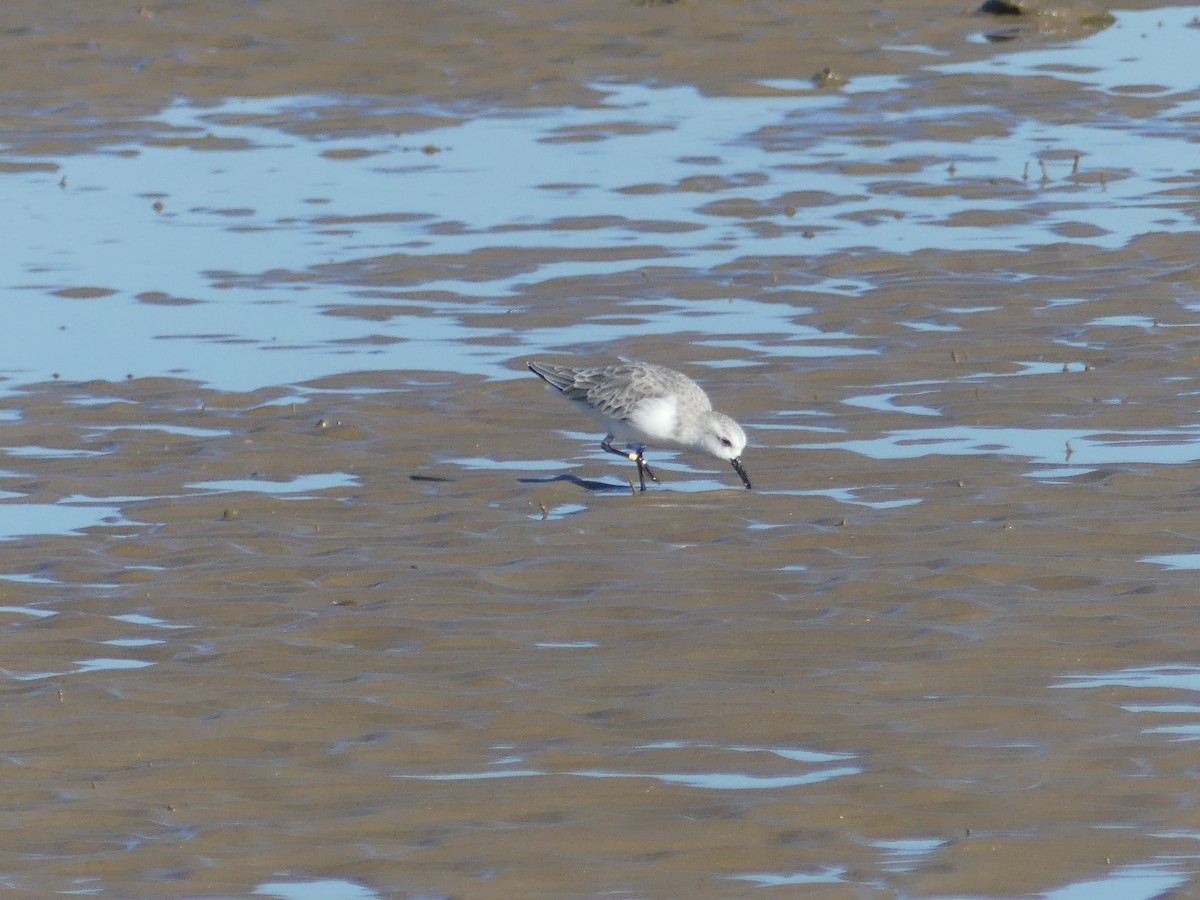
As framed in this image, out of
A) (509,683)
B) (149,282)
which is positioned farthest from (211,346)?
(509,683)

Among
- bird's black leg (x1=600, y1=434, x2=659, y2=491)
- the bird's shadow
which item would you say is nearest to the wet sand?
the bird's shadow

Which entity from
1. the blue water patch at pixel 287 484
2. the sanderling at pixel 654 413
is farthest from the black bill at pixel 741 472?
the blue water patch at pixel 287 484

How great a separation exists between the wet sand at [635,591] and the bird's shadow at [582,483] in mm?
26

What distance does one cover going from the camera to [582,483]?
11102 millimetres

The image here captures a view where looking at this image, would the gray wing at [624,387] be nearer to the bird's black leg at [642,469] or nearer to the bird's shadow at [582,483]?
the bird's black leg at [642,469]

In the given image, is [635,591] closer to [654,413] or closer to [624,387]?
[654,413]

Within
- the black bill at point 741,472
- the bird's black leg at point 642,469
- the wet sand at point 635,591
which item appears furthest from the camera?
the bird's black leg at point 642,469

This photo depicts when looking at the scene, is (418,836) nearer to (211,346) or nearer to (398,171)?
(211,346)

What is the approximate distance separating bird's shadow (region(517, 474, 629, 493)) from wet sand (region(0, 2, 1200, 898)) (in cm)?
3

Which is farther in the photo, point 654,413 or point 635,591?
point 654,413

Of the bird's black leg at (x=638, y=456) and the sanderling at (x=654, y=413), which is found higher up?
the sanderling at (x=654, y=413)

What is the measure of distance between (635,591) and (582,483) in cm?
194

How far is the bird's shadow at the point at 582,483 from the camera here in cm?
1104

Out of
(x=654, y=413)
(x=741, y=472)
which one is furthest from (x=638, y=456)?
(x=741, y=472)
